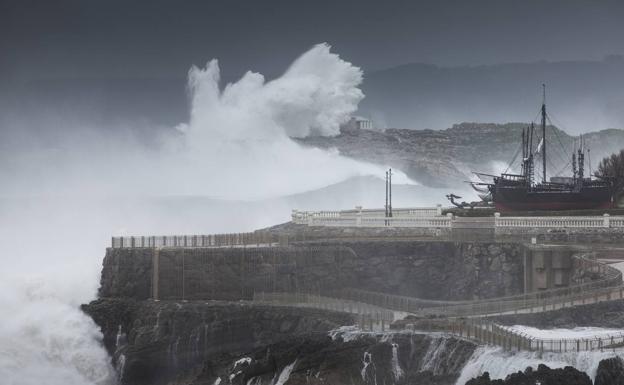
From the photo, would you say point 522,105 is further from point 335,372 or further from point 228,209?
point 335,372

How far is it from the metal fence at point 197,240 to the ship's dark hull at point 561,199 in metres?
14.6

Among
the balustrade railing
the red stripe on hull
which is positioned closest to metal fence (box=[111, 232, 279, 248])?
the balustrade railing

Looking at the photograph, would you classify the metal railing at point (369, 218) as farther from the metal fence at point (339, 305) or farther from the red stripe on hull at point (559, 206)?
the metal fence at point (339, 305)

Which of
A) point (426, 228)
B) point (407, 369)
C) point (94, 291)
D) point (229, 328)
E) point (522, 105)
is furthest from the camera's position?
point (522, 105)

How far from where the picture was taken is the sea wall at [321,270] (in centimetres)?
5134

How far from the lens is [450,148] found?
5556 inches

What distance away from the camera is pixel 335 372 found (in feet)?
136

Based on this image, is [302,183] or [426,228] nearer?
[426,228]

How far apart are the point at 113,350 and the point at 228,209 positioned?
43571 millimetres

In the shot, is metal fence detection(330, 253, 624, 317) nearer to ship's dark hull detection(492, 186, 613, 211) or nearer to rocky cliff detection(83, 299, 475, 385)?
rocky cliff detection(83, 299, 475, 385)

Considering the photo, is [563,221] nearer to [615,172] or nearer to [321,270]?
[321,270]

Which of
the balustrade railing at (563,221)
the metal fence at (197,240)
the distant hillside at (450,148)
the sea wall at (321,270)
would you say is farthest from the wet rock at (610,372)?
the distant hillside at (450,148)

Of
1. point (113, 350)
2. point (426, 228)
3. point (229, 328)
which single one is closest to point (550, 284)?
point (426, 228)

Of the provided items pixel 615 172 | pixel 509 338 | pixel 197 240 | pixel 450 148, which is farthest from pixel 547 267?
pixel 450 148
